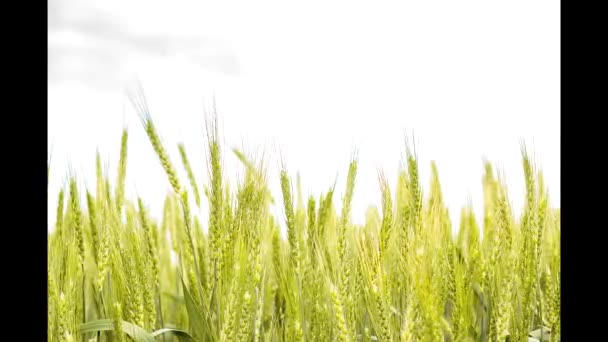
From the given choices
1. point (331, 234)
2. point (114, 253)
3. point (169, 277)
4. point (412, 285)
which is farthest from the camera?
point (169, 277)

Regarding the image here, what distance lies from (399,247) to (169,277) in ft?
3.67

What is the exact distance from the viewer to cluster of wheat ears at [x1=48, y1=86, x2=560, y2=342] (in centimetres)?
91

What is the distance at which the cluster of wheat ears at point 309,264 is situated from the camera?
3.00 ft

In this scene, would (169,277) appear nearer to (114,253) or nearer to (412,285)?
(114,253)

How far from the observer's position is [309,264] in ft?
3.54

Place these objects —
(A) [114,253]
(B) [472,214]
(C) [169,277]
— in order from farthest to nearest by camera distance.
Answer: (C) [169,277]
(B) [472,214]
(A) [114,253]

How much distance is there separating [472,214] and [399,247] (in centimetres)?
48

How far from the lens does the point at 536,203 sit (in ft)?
3.77
